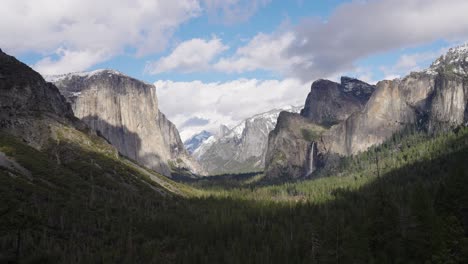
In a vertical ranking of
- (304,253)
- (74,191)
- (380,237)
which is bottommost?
(304,253)

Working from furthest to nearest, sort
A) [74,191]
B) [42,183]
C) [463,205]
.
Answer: [74,191], [42,183], [463,205]

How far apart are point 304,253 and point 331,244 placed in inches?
1061

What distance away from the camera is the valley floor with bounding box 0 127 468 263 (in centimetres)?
7819

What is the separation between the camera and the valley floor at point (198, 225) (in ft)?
257

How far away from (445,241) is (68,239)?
274 feet

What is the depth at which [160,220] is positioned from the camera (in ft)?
495

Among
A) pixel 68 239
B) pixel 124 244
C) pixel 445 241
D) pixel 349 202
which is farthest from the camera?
pixel 349 202

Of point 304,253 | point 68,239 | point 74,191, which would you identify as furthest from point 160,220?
point 304,253

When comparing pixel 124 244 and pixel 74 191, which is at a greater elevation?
pixel 74 191

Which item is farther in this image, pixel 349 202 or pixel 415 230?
pixel 349 202

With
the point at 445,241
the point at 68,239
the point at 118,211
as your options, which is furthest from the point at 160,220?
the point at 445,241

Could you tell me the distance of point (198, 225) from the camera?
150m

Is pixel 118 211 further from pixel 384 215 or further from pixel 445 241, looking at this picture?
pixel 445 241

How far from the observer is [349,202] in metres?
192
